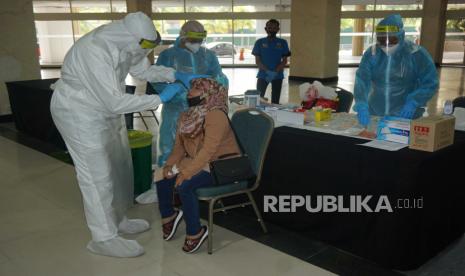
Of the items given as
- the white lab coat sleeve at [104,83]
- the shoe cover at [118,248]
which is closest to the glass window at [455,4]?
the white lab coat sleeve at [104,83]

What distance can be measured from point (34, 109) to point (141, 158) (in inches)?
104

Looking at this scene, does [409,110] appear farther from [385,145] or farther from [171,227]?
[171,227]

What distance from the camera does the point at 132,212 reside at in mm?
3057

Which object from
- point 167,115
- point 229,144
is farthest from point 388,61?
point 167,115

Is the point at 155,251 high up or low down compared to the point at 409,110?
down

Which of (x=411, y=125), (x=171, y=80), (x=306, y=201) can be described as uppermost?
(x=171, y=80)

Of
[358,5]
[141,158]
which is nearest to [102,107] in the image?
[141,158]

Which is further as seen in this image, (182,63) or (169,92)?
(182,63)

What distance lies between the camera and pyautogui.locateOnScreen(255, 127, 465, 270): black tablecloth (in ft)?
6.76

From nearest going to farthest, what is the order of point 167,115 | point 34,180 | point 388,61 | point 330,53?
point 388,61 → point 167,115 → point 34,180 → point 330,53

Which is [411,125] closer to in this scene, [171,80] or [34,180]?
[171,80]

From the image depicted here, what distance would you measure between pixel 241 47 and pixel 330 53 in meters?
5.61

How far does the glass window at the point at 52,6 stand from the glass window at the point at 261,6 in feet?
20.3

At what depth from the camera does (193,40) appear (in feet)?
10.9
